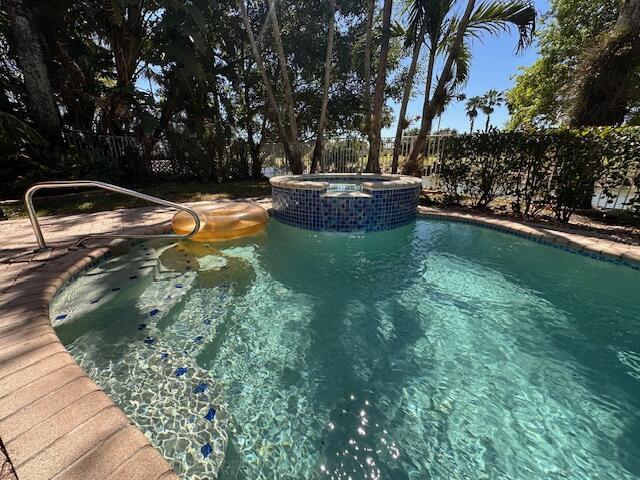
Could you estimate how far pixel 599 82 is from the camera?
611cm

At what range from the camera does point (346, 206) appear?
18.3ft

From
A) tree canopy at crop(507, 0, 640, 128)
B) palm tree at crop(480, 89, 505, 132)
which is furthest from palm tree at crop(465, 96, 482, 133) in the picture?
tree canopy at crop(507, 0, 640, 128)

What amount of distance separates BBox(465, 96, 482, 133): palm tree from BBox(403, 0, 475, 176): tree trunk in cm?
5294

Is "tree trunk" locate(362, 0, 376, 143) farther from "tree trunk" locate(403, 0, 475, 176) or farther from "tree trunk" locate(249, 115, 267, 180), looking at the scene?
"tree trunk" locate(249, 115, 267, 180)

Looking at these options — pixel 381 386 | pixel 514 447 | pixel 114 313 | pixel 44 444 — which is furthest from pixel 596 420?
pixel 114 313

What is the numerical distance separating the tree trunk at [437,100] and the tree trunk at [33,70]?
10932 millimetres

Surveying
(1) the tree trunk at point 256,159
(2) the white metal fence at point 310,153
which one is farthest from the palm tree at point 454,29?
(1) the tree trunk at point 256,159

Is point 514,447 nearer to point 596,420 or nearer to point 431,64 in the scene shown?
point 596,420

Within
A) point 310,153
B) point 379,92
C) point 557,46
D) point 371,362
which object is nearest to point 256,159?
point 310,153

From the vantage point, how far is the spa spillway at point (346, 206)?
5582 millimetres

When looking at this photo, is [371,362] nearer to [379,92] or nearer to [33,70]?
[379,92]

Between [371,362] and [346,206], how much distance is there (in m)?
3.55

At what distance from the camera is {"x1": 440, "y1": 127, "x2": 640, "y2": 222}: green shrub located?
489cm

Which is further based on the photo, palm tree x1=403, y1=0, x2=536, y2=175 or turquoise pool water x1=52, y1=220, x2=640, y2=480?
palm tree x1=403, y1=0, x2=536, y2=175
